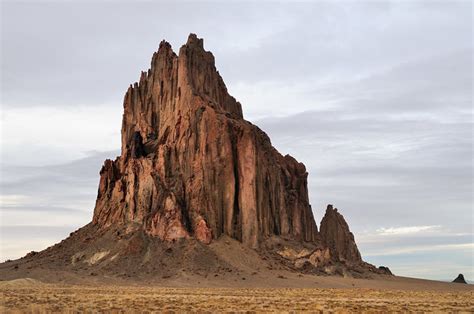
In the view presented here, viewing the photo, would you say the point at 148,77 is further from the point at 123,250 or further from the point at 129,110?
the point at 123,250

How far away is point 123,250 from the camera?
394 ft

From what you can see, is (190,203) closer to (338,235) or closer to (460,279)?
(338,235)

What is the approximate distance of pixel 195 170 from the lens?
12888 centimetres

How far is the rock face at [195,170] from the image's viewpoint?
126188 mm

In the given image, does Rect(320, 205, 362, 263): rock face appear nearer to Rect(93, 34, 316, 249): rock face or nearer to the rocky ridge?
the rocky ridge

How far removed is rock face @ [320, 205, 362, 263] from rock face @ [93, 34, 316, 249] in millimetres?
9029

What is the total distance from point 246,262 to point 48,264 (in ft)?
129

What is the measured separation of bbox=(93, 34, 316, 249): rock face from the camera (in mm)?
126188

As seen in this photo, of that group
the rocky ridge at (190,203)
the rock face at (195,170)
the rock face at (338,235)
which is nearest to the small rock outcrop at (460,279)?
the rock face at (338,235)

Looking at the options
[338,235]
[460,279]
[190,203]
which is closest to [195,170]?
[190,203]

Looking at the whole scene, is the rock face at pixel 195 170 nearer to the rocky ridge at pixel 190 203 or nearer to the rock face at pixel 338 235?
the rocky ridge at pixel 190 203

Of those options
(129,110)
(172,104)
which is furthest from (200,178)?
(129,110)

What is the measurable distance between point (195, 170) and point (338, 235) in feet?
158

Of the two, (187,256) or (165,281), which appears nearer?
(165,281)
